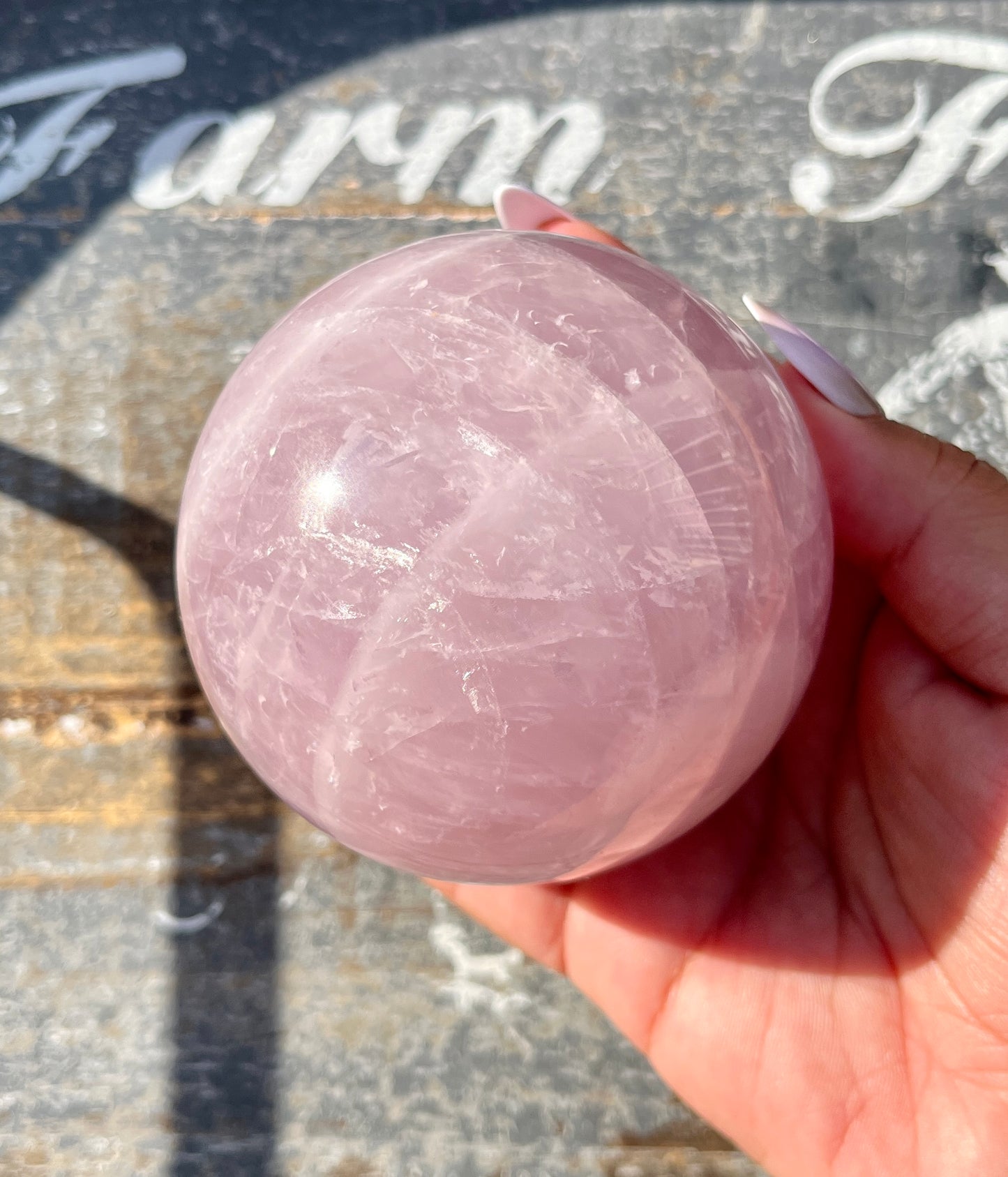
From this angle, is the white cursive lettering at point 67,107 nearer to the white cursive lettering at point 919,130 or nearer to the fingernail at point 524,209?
the fingernail at point 524,209

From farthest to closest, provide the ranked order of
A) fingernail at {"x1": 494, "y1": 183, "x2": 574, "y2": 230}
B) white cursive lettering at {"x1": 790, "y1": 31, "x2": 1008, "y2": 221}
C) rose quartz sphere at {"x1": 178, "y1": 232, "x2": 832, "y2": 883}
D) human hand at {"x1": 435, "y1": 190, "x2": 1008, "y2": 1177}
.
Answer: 1. white cursive lettering at {"x1": 790, "y1": 31, "x2": 1008, "y2": 221}
2. fingernail at {"x1": 494, "y1": 183, "x2": 574, "y2": 230}
3. human hand at {"x1": 435, "y1": 190, "x2": 1008, "y2": 1177}
4. rose quartz sphere at {"x1": 178, "y1": 232, "x2": 832, "y2": 883}

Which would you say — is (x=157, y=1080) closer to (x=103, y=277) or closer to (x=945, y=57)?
(x=103, y=277)

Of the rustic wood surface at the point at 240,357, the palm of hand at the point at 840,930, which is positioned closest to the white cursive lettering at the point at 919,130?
the rustic wood surface at the point at 240,357

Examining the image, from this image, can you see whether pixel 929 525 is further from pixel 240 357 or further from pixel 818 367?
pixel 240 357

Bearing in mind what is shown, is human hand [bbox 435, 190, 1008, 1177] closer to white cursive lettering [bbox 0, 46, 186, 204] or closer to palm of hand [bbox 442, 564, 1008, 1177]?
palm of hand [bbox 442, 564, 1008, 1177]

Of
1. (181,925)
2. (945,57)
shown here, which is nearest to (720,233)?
(945,57)

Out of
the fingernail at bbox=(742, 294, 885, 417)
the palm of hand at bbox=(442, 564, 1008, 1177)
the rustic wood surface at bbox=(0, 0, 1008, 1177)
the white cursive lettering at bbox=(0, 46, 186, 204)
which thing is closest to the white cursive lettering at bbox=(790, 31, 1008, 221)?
the rustic wood surface at bbox=(0, 0, 1008, 1177)

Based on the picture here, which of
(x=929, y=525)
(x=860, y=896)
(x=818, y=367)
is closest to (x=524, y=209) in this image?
(x=818, y=367)
